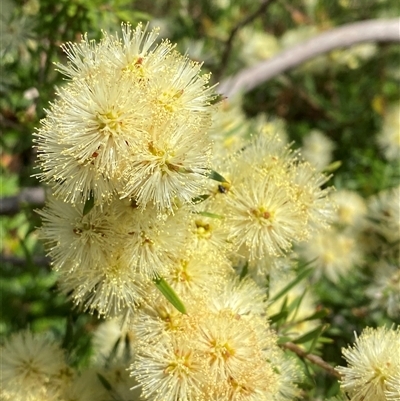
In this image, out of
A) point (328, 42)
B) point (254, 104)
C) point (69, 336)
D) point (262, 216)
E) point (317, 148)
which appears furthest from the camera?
point (254, 104)

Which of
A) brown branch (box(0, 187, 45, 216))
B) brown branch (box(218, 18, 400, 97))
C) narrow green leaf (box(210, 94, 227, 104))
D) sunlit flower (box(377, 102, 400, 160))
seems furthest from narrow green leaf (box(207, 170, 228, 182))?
sunlit flower (box(377, 102, 400, 160))

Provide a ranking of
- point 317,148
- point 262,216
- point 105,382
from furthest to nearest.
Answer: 1. point 317,148
2. point 105,382
3. point 262,216

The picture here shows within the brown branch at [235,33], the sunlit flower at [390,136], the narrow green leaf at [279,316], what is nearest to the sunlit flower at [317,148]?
the sunlit flower at [390,136]

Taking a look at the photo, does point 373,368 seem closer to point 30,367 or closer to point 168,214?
point 168,214

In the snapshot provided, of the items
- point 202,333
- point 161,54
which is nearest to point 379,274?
point 202,333

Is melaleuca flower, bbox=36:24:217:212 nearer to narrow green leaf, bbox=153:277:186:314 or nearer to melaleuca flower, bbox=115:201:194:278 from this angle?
melaleuca flower, bbox=115:201:194:278

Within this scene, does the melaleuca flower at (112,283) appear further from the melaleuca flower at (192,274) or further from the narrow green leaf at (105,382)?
the narrow green leaf at (105,382)

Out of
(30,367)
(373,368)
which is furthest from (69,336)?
(373,368)
